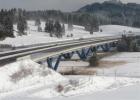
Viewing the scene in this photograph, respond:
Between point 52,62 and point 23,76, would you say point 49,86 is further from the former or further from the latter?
point 52,62

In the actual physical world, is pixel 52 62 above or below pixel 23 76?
below

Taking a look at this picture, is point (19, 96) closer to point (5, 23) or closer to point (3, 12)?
point (5, 23)

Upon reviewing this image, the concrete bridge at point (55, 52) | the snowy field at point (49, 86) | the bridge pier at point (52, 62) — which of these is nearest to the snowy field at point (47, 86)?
the snowy field at point (49, 86)

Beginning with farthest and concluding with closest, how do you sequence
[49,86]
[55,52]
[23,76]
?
[55,52]
[23,76]
[49,86]

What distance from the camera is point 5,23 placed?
129250mm

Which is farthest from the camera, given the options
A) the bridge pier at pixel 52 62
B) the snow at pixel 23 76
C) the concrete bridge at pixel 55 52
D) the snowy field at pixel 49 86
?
the bridge pier at pixel 52 62

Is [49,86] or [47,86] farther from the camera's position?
[47,86]

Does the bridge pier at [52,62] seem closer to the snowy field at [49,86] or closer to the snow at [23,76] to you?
the snow at [23,76]

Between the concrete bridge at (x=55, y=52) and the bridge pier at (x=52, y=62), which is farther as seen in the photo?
the bridge pier at (x=52, y=62)

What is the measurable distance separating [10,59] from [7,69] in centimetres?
557

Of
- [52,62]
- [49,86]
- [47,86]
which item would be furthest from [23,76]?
[52,62]

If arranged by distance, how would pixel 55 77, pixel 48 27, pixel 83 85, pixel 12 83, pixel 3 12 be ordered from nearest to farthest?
pixel 12 83
pixel 83 85
pixel 55 77
pixel 3 12
pixel 48 27

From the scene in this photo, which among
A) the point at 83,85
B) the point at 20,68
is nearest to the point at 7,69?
the point at 20,68

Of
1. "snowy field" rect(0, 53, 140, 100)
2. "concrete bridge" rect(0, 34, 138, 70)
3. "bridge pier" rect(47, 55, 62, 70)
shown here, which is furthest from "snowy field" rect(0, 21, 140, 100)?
"bridge pier" rect(47, 55, 62, 70)
